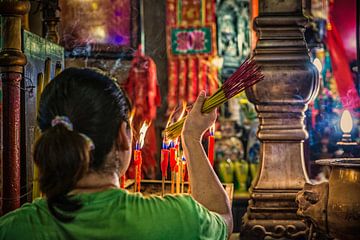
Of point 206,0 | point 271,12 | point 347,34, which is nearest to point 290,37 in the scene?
point 271,12

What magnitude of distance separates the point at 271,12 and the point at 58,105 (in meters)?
2.19

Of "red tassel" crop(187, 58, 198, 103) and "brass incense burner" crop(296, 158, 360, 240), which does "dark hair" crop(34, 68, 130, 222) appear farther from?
"red tassel" crop(187, 58, 198, 103)

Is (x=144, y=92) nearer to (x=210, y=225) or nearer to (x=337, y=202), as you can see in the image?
(x=337, y=202)

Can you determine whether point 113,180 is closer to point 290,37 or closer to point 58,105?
point 58,105

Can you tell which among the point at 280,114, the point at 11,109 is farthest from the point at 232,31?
the point at 11,109

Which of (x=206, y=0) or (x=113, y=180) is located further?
(x=206, y=0)

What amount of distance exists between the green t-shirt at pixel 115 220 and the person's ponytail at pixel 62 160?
1.4 inches

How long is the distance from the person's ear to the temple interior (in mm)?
217

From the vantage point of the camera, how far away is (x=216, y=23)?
8320 mm

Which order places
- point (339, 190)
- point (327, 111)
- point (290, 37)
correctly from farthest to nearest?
point (327, 111)
point (290, 37)
point (339, 190)

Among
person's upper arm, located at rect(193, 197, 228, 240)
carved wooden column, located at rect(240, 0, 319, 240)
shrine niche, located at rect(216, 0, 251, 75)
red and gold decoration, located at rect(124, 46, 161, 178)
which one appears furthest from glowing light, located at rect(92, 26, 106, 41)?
person's upper arm, located at rect(193, 197, 228, 240)

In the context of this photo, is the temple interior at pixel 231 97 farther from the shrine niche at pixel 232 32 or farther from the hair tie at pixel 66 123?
the hair tie at pixel 66 123

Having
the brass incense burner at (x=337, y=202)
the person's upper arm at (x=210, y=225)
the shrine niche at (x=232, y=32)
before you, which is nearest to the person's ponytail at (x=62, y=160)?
the person's upper arm at (x=210, y=225)

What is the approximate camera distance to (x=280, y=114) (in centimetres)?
342
